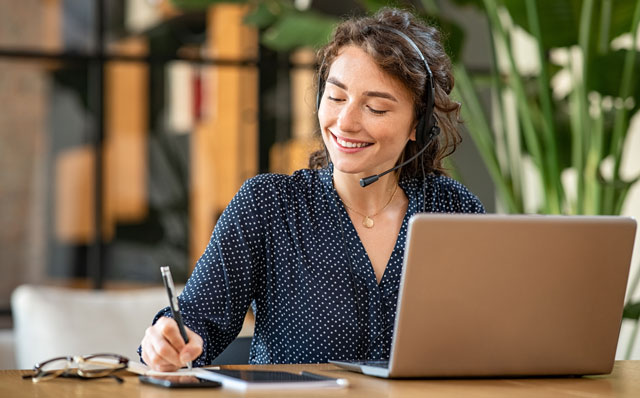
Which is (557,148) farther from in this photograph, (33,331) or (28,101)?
(28,101)

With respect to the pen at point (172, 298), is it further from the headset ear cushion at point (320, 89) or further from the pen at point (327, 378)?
the headset ear cushion at point (320, 89)

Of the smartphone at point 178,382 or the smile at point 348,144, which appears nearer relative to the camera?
the smartphone at point 178,382

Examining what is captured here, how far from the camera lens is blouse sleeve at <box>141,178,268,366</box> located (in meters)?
1.73

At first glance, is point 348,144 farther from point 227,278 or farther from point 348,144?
point 227,278

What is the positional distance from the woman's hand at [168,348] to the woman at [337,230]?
0.29 metres

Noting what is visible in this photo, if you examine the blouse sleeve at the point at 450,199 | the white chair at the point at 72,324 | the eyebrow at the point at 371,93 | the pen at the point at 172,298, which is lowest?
the white chair at the point at 72,324

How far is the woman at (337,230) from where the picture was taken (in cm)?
181

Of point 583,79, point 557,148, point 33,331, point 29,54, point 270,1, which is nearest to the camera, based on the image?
point 33,331

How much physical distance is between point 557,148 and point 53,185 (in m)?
2.47

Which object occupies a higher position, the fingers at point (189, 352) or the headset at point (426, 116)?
the headset at point (426, 116)

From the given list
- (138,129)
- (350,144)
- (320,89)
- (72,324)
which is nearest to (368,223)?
(350,144)

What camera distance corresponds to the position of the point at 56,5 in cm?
475

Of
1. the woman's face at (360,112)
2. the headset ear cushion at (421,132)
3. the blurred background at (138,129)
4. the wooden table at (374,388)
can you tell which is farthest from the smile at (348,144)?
the blurred background at (138,129)

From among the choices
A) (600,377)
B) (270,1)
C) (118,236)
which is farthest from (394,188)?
(118,236)
